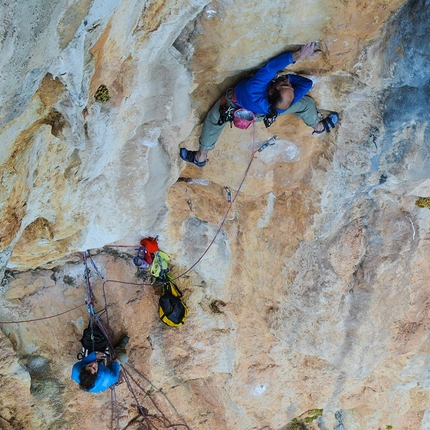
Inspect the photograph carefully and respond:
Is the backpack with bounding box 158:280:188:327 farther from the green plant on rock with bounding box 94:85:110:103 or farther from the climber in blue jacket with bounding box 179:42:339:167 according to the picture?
the green plant on rock with bounding box 94:85:110:103

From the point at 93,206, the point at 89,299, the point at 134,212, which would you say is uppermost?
the point at 93,206

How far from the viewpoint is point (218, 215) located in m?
6.11

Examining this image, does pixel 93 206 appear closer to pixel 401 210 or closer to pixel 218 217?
pixel 218 217

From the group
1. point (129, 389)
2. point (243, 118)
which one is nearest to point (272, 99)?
point (243, 118)

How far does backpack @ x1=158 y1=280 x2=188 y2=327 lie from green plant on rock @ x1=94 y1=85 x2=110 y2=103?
367cm

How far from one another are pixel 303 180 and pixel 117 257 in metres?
3.06

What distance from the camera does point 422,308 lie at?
5898 millimetres

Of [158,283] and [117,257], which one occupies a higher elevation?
[117,257]

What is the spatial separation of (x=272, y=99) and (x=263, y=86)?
0.47 feet

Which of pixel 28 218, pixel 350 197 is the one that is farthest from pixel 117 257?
pixel 350 197

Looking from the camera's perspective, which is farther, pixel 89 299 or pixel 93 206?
pixel 89 299

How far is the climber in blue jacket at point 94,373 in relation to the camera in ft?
18.3

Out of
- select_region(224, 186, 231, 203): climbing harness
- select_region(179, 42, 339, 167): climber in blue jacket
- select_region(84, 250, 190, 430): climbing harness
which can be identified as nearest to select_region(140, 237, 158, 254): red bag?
select_region(84, 250, 190, 430): climbing harness

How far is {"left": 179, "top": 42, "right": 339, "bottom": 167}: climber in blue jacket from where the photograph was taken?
3797 millimetres
